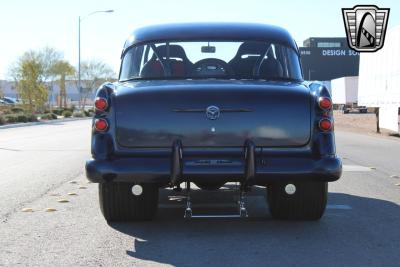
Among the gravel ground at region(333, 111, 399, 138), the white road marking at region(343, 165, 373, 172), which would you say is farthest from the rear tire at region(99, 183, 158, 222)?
the gravel ground at region(333, 111, 399, 138)

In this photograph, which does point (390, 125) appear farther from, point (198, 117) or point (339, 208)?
point (198, 117)

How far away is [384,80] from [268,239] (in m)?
17.0

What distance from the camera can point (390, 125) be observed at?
22844 millimetres

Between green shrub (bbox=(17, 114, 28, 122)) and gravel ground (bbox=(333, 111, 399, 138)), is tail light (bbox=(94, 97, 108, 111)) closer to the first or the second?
gravel ground (bbox=(333, 111, 399, 138))

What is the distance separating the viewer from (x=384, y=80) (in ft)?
70.4

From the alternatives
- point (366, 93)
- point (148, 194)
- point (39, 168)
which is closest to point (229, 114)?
point (148, 194)

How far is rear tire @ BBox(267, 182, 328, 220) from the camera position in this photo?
237 inches

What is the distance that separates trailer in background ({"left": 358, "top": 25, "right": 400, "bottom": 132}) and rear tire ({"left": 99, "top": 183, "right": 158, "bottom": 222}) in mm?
14864

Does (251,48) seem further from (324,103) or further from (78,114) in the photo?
(78,114)

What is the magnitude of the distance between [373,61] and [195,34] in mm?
17529

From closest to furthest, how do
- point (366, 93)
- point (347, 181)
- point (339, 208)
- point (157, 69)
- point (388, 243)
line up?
point (388, 243) → point (157, 69) → point (339, 208) → point (347, 181) → point (366, 93)

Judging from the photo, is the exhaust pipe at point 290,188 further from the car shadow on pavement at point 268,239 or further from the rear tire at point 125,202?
the rear tire at point 125,202

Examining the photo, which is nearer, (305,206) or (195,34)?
(305,206)

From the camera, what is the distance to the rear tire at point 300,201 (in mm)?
6012
